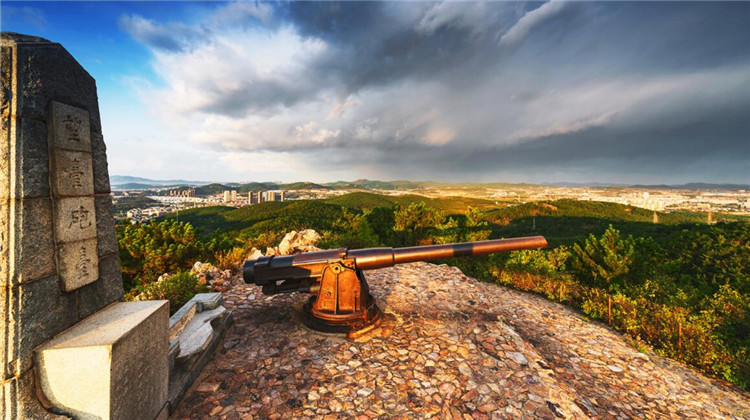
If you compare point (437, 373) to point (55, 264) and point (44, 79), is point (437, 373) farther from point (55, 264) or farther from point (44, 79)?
point (44, 79)

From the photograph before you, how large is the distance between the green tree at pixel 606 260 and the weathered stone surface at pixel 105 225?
11.5 meters

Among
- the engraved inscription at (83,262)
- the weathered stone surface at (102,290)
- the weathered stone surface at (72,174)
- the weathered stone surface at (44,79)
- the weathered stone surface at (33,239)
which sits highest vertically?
the weathered stone surface at (44,79)

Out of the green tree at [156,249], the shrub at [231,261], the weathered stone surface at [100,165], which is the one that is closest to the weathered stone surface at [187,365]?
the weathered stone surface at [100,165]

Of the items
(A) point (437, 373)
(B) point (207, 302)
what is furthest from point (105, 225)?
(A) point (437, 373)

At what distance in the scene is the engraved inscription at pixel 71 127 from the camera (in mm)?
2072

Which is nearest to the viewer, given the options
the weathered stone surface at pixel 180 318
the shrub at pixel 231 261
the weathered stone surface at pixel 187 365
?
the weathered stone surface at pixel 187 365

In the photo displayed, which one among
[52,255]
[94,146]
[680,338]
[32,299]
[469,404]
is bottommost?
[680,338]

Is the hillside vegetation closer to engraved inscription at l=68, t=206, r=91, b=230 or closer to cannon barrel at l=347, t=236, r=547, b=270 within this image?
cannon barrel at l=347, t=236, r=547, b=270

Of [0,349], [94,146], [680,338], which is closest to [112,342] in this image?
[0,349]

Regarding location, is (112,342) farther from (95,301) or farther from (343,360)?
(343,360)

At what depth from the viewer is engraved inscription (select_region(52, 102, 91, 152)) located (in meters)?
2.07

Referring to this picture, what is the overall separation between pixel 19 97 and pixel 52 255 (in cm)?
117

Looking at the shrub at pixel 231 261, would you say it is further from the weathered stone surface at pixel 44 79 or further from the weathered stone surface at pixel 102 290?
the weathered stone surface at pixel 44 79

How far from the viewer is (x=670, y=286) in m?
8.02
